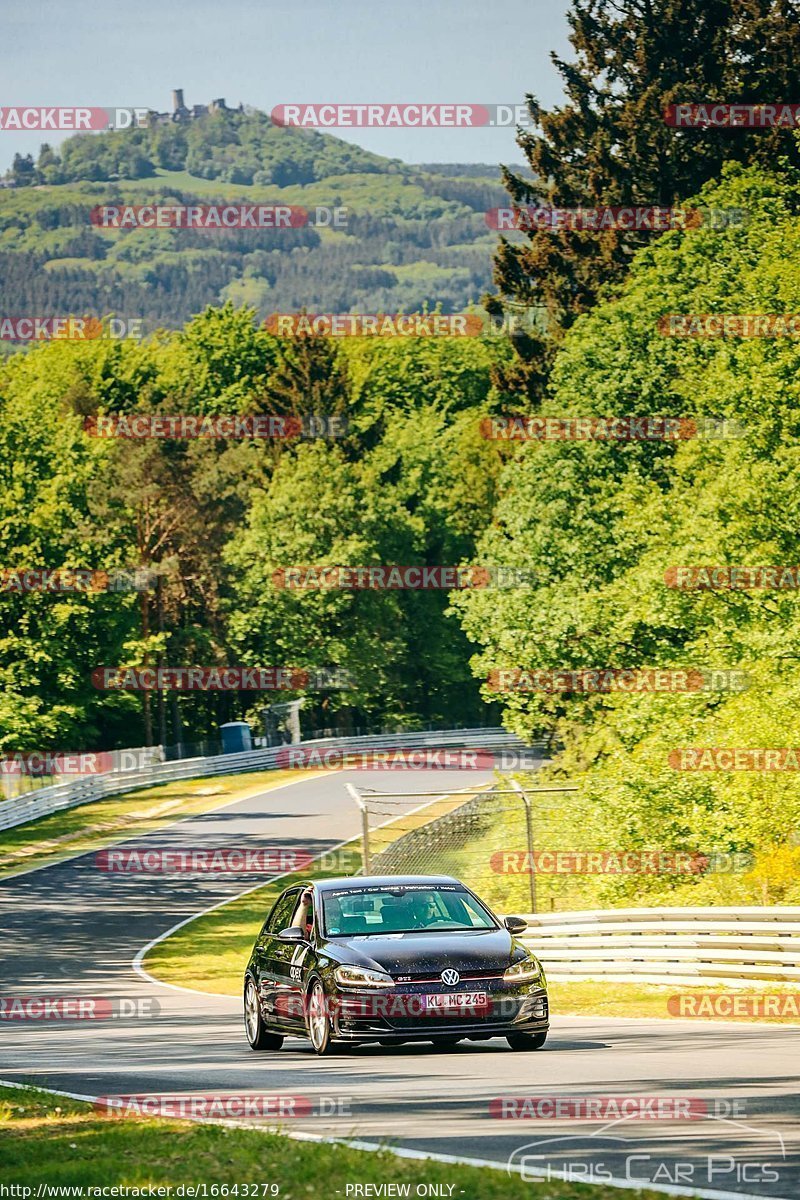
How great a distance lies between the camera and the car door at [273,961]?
1588 centimetres

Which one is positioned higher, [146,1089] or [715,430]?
[715,430]

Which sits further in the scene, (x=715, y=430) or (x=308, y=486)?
(x=308, y=486)

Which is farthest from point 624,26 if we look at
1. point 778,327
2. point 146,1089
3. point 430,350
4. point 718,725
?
point 146,1089

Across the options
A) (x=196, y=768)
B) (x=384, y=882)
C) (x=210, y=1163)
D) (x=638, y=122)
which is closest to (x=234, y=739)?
(x=196, y=768)

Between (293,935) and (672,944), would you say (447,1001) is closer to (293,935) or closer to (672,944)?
(293,935)

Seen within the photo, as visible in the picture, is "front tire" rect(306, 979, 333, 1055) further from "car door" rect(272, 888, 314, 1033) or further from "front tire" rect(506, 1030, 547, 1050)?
"front tire" rect(506, 1030, 547, 1050)

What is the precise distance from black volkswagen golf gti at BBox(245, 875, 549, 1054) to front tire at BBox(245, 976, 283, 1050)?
18mm

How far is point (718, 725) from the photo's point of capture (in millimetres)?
31109

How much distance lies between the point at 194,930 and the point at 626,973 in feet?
57.5

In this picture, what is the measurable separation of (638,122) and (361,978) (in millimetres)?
46788

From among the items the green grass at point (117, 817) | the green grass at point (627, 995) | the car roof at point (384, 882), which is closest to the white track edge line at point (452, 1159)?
the car roof at point (384, 882)

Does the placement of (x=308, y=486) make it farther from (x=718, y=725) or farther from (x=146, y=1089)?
(x=146, y=1089)

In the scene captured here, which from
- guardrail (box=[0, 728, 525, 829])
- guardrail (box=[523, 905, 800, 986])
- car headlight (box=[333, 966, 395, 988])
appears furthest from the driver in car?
guardrail (box=[0, 728, 525, 829])

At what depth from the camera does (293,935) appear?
15.4 m
